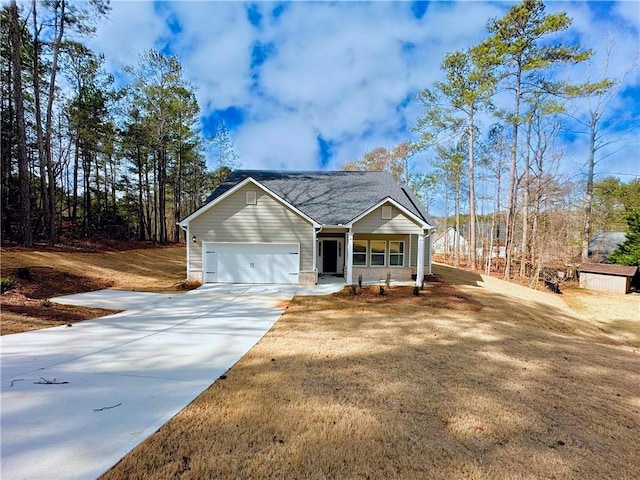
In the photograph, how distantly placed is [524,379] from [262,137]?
90.8 feet

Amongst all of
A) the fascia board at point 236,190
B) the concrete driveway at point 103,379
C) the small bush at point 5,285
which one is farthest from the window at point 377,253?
the small bush at point 5,285

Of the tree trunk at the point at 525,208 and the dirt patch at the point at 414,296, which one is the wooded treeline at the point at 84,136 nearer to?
the dirt patch at the point at 414,296

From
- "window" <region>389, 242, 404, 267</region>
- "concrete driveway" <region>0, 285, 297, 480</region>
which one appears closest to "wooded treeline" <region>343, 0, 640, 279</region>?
"window" <region>389, 242, 404, 267</region>

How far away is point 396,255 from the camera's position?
1513 cm

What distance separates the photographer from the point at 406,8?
1033 centimetres

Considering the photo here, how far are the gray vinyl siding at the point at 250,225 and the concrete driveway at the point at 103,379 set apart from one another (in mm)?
5569

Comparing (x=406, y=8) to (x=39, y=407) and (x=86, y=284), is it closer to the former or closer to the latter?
(x=39, y=407)

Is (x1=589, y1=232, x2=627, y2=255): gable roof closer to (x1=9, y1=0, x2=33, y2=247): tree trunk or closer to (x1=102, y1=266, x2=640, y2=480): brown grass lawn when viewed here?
(x1=102, y1=266, x2=640, y2=480): brown grass lawn

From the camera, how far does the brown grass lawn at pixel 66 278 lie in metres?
7.16

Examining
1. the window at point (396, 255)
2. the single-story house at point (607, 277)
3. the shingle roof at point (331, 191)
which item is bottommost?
the single-story house at point (607, 277)

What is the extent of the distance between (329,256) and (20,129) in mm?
16121

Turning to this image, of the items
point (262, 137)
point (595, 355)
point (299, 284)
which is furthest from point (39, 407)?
point (262, 137)

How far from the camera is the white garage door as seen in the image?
13.5 meters

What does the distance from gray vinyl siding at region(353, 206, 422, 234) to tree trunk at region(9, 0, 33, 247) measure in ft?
52.6
